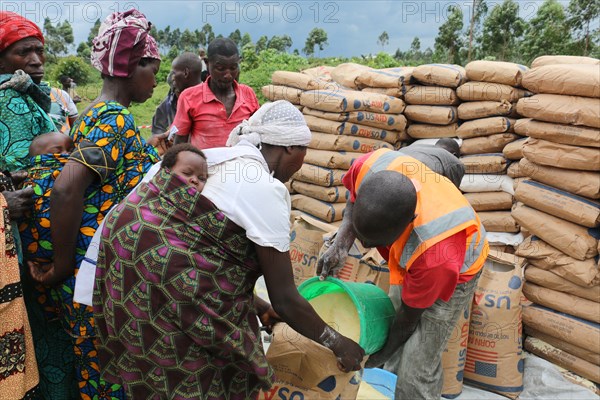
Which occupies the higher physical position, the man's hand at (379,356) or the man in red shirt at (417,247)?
the man in red shirt at (417,247)

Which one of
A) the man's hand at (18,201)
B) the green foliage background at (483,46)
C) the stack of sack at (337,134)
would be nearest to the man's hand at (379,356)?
the man's hand at (18,201)

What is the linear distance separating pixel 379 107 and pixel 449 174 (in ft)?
5.56

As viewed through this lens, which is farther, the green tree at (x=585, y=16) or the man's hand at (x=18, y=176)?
the green tree at (x=585, y=16)

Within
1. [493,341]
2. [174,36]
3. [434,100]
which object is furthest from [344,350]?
[174,36]

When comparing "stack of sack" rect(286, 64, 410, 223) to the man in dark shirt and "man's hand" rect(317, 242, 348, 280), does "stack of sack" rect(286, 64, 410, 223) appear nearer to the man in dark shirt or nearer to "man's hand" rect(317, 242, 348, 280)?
the man in dark shirt

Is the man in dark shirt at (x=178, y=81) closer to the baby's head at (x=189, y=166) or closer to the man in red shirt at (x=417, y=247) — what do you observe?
the man in red shirt at (x=417, y=247)

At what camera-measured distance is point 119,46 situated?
71.1 inches

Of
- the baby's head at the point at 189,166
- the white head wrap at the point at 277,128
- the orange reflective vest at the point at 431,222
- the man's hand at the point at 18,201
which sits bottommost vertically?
the orange reflective vest at the point at 431,222

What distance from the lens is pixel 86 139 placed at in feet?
5.48

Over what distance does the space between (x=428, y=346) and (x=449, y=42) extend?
1829 centimetres

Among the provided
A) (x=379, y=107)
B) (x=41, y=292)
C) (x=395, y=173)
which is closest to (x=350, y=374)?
(x=395, y=173)

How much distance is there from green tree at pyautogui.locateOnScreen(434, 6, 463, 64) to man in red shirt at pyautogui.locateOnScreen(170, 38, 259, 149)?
15.7 metres

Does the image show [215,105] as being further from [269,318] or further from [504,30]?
[504,30]

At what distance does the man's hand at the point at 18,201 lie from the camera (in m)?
1.66
